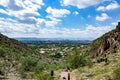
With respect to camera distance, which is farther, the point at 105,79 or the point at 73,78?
the point at 73,78

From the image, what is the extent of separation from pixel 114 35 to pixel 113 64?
44528 mm

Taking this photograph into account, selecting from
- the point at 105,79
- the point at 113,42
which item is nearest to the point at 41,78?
the point at 105,79

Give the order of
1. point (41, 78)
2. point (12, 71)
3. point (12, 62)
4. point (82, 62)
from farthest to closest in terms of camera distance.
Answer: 1. point (12, 62)
2. point (12, 71)
3. point (82, 62)
4. point (41, 78)

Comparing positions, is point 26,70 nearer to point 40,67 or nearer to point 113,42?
point 40,67

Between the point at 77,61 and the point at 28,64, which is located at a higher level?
the point at 77,61

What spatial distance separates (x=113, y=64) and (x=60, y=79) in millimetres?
16870

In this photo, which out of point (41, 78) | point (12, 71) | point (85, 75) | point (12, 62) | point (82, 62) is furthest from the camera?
point (12, 62)

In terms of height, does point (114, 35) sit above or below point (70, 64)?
above

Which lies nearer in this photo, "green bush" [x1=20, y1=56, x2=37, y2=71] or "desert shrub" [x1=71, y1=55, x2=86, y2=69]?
"desert shrub" [x1=71, y1=55, x2=86, y2=69]

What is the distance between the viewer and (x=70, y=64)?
10612 cm

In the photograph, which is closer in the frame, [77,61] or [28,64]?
[77,61]

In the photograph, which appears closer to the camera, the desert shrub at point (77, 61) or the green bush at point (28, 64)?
the desert shrub at point (77, 61)

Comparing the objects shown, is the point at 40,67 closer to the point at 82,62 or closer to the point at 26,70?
the point at 26,70

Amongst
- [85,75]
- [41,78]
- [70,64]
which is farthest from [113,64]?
[70,64]
